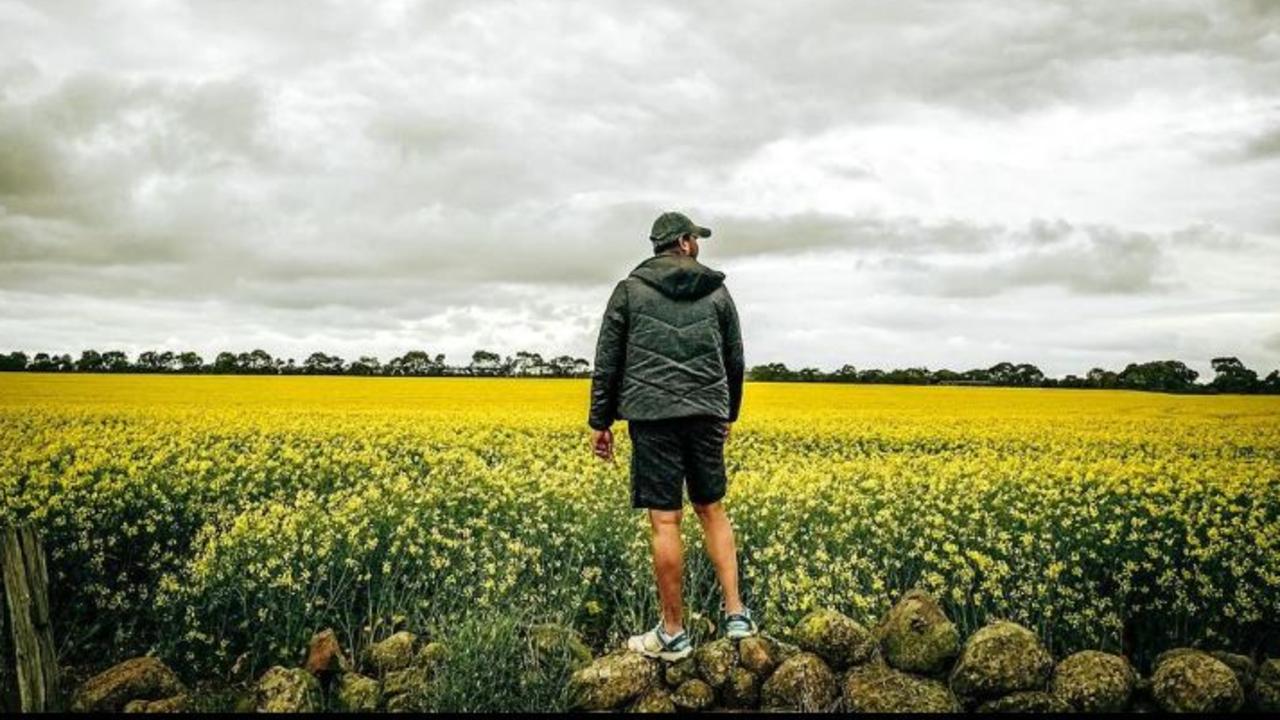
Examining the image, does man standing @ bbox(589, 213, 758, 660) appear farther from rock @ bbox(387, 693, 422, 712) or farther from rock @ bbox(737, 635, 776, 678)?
rock @ bbox(387, 693, 422, 712)

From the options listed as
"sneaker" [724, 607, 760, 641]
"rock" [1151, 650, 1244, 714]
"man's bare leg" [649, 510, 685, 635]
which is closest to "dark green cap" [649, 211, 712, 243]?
"man's bare leg" [649, 510, 685, 635]

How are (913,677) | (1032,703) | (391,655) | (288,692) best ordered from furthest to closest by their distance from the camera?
1. (391,655)
2. (913,677)
3. (288,692)
4. (1032,703)

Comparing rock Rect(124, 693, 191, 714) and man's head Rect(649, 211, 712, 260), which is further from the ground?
man's head Rect(649, 211, 712, 260)

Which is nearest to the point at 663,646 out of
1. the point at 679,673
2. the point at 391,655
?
the point at 679,673

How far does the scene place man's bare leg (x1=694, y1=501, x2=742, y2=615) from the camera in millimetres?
5055

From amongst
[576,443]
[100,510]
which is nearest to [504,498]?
[100,510]

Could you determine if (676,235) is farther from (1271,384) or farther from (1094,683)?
Result: (1271,384)

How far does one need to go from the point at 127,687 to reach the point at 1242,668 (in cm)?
665

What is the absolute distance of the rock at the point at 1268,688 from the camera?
15.9 ft

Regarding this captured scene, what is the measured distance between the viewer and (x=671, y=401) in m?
4.81

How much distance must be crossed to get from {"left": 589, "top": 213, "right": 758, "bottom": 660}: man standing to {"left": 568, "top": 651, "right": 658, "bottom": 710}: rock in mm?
103

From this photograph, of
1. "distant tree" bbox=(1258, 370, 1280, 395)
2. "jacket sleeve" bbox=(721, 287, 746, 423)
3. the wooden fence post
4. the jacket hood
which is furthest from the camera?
"distant tree" bbox=(1258, 370, 1280, 395)

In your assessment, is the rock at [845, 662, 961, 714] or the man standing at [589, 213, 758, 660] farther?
the man standing at [589, 213, 758, 660]

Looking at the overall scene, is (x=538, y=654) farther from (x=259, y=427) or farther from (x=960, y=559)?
(x=259, y=427)
